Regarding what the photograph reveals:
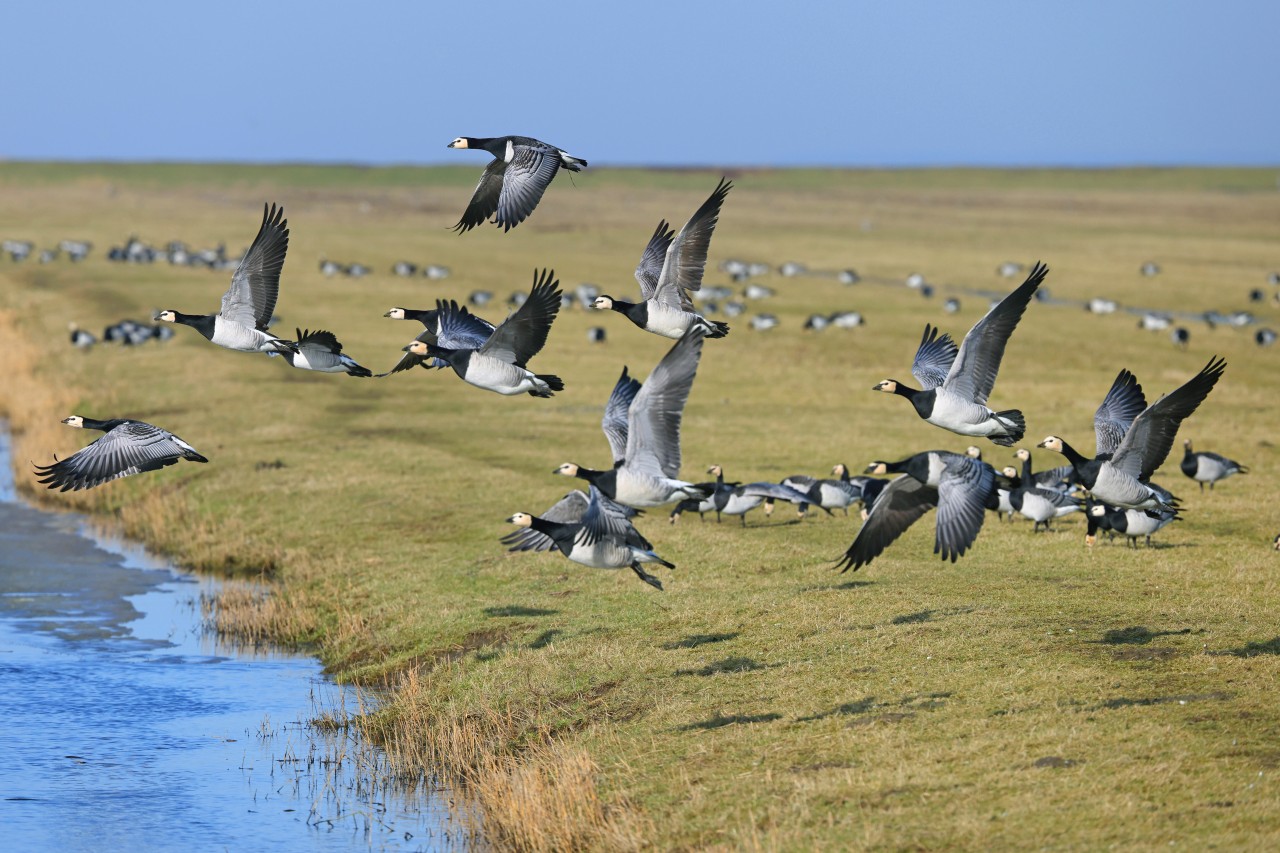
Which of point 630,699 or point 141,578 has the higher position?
point 630,699

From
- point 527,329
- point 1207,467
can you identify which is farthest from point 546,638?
point 1207,467

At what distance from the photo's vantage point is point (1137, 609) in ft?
56.1

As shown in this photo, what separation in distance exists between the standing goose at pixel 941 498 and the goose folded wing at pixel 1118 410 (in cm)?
283

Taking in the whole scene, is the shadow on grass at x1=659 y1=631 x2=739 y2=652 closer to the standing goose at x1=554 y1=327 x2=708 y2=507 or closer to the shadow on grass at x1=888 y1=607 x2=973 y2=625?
the shadow on grass at x1=888 y1=607 x2=973 y2=625

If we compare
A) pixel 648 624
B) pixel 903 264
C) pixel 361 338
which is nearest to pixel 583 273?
pixel 903 264

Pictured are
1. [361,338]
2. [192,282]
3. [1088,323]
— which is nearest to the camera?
[361,338]

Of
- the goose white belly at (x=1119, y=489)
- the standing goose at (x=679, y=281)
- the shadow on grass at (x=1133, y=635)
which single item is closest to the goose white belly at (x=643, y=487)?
the standing goose at (x=679, y=281)

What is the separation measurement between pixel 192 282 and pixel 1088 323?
36.9m

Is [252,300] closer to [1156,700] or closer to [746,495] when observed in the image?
[746,495]

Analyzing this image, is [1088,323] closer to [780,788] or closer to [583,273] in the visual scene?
[583,273]

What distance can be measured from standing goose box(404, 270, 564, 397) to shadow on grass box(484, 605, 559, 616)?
452 centimetres

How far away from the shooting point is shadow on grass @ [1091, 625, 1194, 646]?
1573 centimetres

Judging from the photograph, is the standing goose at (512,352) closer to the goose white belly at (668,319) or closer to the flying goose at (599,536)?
the goose white belly at (668,319)

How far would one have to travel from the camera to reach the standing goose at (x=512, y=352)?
15.8m
